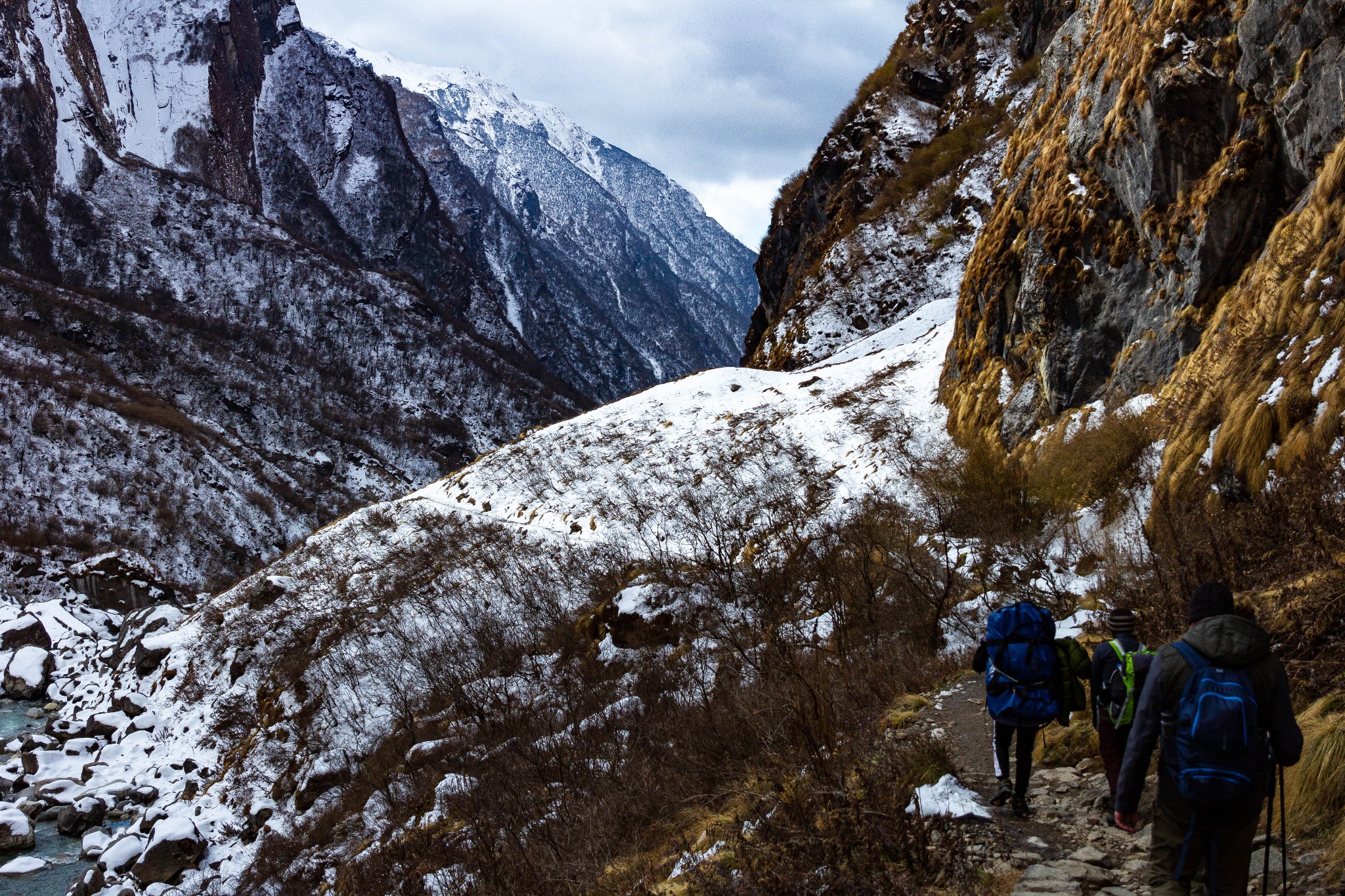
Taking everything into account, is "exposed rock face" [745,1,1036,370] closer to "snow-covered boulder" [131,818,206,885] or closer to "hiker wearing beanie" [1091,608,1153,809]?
"snow-covered boulder" [131,818,206,885]

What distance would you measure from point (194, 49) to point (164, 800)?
176806 millimetres

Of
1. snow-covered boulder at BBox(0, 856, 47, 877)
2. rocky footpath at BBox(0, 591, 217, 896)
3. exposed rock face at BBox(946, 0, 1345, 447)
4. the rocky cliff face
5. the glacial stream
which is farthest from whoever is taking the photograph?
the rocky cliff face

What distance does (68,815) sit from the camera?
19.3 metres

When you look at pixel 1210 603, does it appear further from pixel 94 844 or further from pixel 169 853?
pixel 94 844

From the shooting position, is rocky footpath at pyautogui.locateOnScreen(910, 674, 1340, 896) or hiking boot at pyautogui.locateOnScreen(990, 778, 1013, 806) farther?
hiking boot at pyautogui.locateOnScreen(990, 778, 1013, 806)

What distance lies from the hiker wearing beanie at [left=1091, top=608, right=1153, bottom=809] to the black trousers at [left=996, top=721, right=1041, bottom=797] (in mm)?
414

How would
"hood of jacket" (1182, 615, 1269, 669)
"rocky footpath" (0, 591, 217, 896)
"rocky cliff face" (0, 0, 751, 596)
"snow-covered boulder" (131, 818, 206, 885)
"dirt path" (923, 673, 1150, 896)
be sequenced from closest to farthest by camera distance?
"hood of jacket" (1182, 615, 1269, 669) → "dirt path" (923, 673, 1150, 896) → "snow-covered boulder" (131, 818, 206, 885) → "rocky footpath" (0, 591, 217, 896) → "rocky cliff face" (0, 0, 751, 596)

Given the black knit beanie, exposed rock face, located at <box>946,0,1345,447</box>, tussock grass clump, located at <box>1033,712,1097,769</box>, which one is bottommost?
tussock grass clump, located at <box>1033,712,1097,769</box>

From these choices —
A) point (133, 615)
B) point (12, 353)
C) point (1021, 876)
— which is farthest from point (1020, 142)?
point (12, 353)

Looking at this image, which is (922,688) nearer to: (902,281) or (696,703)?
(696,703)

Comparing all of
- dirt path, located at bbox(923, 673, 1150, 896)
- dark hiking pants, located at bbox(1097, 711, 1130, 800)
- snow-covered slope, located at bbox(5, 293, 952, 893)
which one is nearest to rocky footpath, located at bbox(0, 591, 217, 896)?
snow-covered slope, located at bbox(5, 293, 952, 893)

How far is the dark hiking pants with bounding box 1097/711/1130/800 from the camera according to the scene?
4.60 metres

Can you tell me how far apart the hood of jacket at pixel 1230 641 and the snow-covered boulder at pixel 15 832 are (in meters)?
25.0

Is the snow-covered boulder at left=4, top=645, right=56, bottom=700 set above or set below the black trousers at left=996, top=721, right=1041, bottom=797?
above
